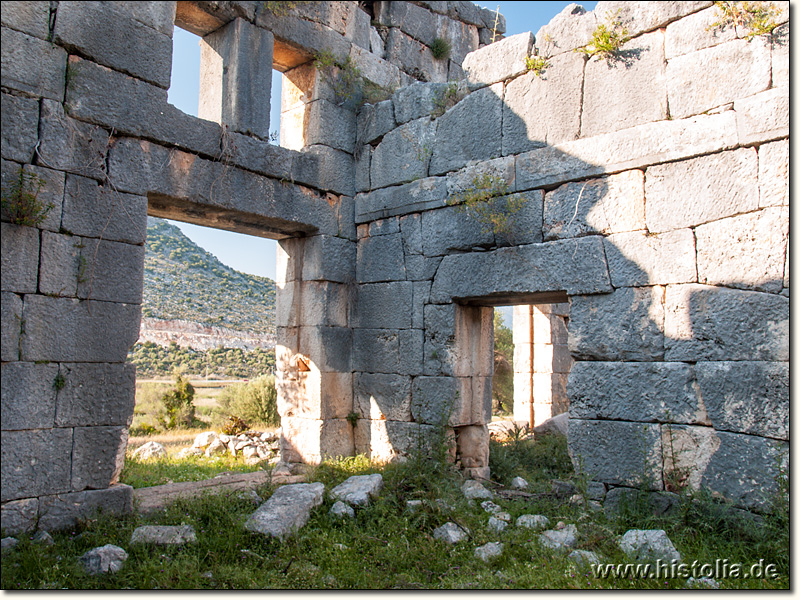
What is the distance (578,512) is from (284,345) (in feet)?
12.2

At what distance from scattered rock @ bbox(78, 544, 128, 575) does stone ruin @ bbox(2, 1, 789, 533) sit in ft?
2.52

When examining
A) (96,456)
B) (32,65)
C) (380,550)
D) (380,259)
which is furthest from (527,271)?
(32,65)

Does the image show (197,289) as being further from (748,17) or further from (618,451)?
(748,17)

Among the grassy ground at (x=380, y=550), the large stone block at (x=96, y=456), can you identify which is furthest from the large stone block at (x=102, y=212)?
the grassy ground at (x=380, y=550)

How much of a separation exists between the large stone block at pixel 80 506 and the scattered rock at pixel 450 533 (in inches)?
99.8

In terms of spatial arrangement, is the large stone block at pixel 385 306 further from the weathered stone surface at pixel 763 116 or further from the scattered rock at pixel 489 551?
the weathered stone surface at pixel 763 116

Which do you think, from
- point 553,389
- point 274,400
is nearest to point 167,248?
point 274,400

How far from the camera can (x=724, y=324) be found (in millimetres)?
4559

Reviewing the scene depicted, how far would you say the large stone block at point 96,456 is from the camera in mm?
4699

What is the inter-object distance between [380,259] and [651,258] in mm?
3022

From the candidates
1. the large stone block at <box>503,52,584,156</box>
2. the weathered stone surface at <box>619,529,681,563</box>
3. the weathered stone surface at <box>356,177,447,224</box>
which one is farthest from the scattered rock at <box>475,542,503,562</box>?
the large stone block at <box>503,52,584,156</box>

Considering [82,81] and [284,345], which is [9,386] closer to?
[82,81]

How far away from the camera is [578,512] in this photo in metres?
4.97

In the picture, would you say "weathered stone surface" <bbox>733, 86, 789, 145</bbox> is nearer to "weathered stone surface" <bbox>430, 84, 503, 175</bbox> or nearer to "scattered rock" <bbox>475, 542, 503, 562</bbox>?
"weathered stone surface" <bbox>430, 84, 503, 175</bbox>
